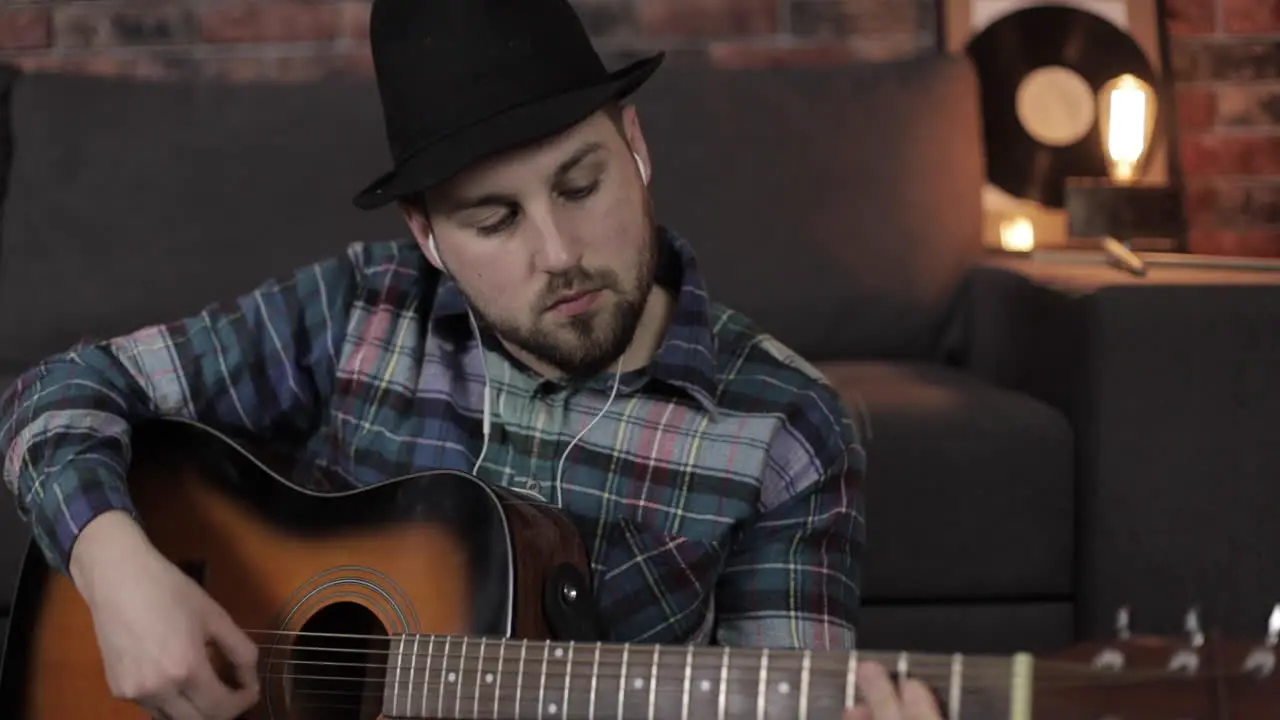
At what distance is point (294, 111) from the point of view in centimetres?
206

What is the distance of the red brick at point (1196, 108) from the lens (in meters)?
2.57

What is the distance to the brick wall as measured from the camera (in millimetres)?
2535

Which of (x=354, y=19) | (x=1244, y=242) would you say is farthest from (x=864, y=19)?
(x=354, y=19)

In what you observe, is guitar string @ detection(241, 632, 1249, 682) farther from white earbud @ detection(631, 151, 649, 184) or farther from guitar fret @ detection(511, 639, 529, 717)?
white earbud @ detection(631, 151, 649, 184)

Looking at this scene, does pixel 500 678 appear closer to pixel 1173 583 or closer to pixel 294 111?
pixel 1173 583

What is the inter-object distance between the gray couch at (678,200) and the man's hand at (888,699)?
113cm

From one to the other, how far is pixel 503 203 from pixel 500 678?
1.16 feet

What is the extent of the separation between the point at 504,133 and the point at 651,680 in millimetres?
401

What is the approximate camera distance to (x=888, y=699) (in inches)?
28.2

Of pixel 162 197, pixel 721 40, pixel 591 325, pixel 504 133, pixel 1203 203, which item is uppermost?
pixel 721 40

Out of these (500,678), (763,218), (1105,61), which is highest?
(1105,61)

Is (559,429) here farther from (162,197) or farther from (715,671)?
(162,197)

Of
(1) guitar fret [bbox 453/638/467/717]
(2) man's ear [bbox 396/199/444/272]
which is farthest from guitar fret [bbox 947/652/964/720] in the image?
(2) man's ear [bbox 396/199/444/272]

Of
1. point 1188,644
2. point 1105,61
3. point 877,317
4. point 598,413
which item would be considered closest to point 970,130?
point 877,317
